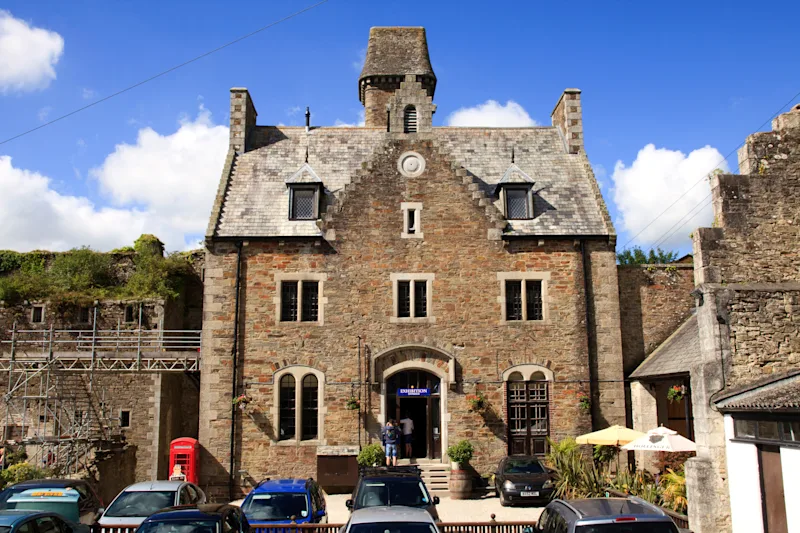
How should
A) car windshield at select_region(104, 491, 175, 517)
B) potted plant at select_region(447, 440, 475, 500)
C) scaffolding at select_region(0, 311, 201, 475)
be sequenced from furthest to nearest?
1. scaffolding at select_region(0, 311, 201, 475)
2. potted plant at select_region(447, 440, 475, 500)
3. car windshield at select_region(104, 491, 175, 517)

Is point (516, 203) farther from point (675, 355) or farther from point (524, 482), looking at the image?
point (524, 482)

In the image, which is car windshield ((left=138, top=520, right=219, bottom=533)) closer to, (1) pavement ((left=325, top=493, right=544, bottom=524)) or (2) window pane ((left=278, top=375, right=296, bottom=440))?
(1) pavement ((left=325, top=493, right=544, bottom=524))

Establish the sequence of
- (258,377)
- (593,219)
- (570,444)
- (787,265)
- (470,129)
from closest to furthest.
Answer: (787,265) < (570,444) < (258,377) < (593,219) < (470,129)

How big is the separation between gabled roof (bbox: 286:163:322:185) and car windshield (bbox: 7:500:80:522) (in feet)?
41.2

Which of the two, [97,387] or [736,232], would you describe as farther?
[97,387]

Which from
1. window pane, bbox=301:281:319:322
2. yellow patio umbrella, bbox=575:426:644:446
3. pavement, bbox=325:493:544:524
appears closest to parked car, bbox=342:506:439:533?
pavement, bbox=325:493:544:524

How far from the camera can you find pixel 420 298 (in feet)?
72.2

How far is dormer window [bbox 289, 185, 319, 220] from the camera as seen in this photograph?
22.6 meters

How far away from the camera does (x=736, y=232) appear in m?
14.2

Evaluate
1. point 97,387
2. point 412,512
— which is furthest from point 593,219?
point 97,387

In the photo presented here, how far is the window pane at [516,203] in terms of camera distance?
902 inches

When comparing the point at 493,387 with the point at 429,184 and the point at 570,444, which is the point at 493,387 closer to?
the point at 570,444

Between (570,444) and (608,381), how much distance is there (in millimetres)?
2826

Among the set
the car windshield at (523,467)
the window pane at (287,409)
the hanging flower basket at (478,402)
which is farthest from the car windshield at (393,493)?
the window pane at (287,409)
